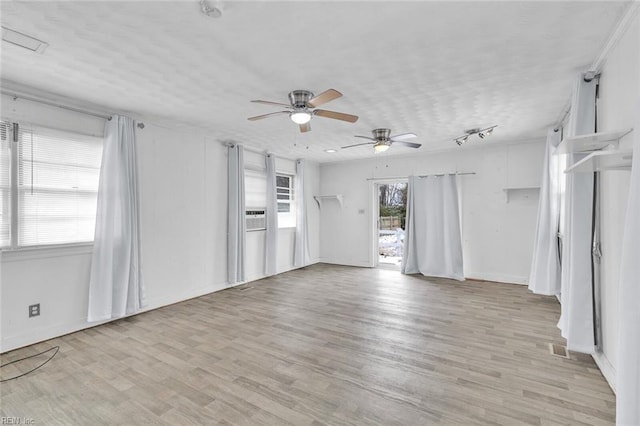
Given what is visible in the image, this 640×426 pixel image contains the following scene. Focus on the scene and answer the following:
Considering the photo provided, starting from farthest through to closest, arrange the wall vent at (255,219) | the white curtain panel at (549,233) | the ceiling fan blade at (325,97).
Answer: the wall vent at (255,219), the white curtain panel at (549,233), the ceiling fan blade at (325,97)

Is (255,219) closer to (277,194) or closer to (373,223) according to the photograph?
(277,194)

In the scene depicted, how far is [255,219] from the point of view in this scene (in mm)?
5789

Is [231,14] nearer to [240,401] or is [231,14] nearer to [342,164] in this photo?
[240,401]

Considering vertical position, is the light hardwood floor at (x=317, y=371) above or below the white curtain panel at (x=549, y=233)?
below

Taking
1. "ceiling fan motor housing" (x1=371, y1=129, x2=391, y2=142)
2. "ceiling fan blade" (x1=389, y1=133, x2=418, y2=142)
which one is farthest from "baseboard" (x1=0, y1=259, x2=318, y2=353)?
"ceiling fan blade" (x1=389, y1=133, x2=418, y2=142)

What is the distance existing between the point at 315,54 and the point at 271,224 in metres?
3.96

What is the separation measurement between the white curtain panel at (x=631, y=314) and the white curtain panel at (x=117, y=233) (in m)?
4.31

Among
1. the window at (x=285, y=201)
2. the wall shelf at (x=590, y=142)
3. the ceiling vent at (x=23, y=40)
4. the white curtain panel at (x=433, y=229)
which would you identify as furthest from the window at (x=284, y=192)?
the wall shelf at (x=590, y=142)

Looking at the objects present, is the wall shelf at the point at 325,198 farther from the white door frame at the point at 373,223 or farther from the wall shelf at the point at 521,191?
the wall shelf at the point at 521,191

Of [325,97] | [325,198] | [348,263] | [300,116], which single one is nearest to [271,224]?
[325,198]

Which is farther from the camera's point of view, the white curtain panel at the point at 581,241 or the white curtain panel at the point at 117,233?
the white curtain panel at the point at 117,233

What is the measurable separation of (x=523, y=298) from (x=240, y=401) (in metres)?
4.39

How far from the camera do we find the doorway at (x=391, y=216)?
22.9 feet

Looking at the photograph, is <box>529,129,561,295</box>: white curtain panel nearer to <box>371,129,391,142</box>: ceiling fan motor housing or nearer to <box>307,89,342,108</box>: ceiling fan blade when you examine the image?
<box>371,129,391,142</box>: ceiling fan motor housing
